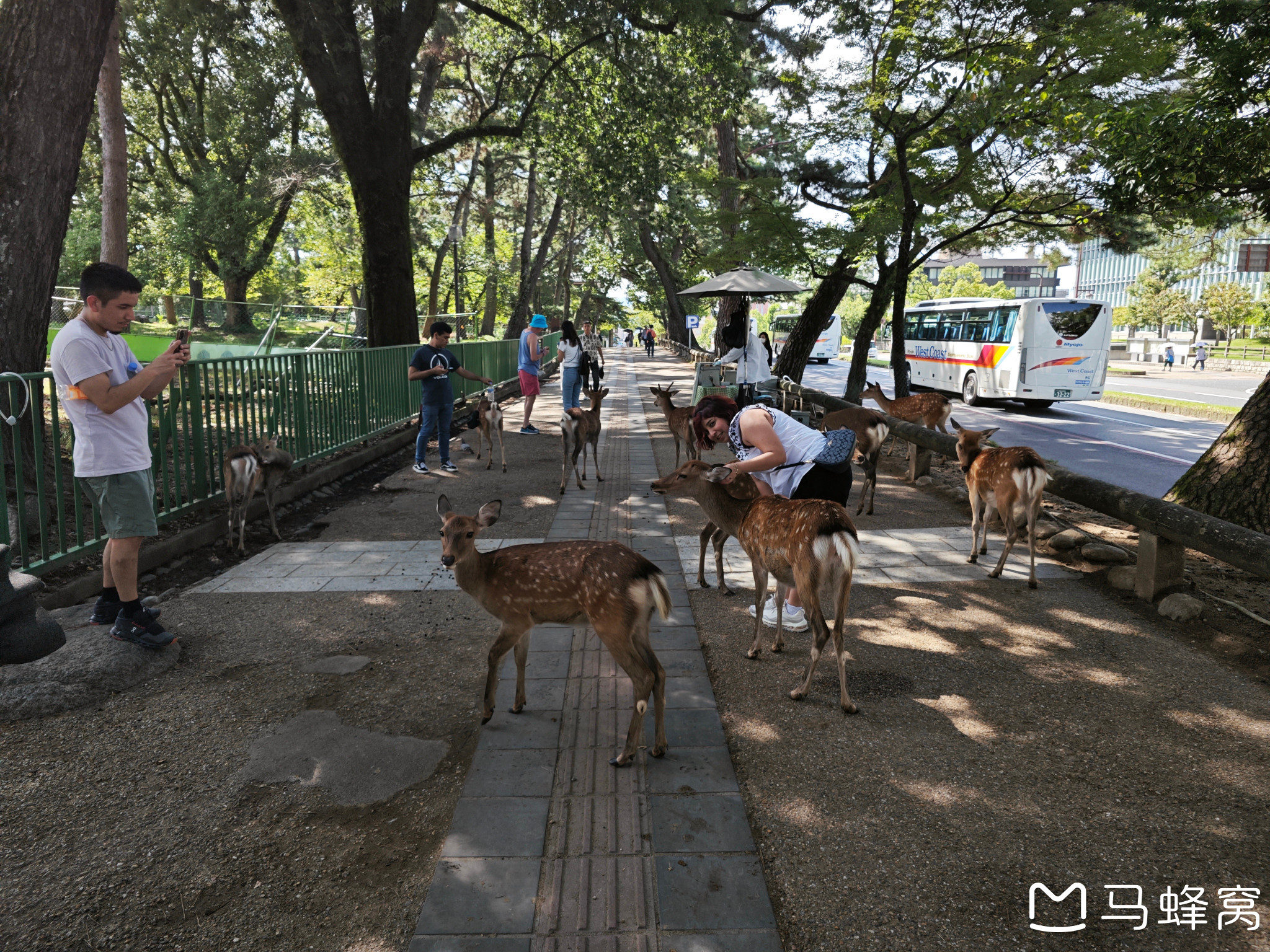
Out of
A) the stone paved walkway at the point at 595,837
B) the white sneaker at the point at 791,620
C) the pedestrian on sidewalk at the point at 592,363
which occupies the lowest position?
the stone paved walkway at the point at 595,837

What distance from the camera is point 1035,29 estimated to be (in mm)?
11695

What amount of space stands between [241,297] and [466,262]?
14817mm

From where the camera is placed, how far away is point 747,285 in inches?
525

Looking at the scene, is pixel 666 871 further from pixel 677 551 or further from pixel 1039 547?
pixel 1039 547

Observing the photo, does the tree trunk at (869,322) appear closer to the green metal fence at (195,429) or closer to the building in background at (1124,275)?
the green metal fence at (195,429)

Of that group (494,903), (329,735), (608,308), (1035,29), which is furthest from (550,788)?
(608,308)

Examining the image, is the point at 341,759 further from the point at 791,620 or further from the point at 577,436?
the point at 577,436

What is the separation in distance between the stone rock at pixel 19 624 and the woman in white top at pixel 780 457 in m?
3.30

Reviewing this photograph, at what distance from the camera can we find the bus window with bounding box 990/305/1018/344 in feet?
68.6

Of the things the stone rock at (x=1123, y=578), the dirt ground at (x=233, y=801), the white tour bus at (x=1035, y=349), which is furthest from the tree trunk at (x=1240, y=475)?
the white tour bus at (x=1035, y=349)

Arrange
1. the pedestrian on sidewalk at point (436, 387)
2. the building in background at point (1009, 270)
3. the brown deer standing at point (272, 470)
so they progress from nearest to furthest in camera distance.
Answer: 1. the brown deer standing at point (272, 470)
2. the pedestrian on sidewalk at point (436, 387)
3. the building in background at point (1009, 270)

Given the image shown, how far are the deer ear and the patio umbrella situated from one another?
9.59m

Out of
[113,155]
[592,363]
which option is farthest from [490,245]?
[113,155]

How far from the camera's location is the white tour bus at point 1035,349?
795 inches
